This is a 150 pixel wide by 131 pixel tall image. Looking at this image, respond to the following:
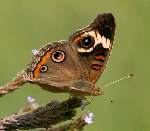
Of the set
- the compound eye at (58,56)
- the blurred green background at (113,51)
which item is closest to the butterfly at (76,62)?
the compound eye at (58,56)

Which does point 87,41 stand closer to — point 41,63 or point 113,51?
point 41,63

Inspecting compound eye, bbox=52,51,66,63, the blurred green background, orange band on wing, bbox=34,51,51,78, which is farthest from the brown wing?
the blurred green background

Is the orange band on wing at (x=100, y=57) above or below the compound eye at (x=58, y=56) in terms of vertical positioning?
below

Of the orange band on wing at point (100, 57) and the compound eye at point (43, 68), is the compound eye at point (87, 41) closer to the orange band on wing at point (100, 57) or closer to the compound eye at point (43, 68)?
the orange band on wing at point (100, 57)

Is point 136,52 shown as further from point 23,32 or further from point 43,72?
point 43,72

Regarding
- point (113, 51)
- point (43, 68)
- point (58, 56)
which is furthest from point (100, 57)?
point (113, 51)

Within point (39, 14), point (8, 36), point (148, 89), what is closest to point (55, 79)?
point (148, 89)

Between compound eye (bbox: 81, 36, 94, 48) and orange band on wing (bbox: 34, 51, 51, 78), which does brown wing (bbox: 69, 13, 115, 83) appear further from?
orange band on wing (bbox: 34, 51, 51, 78)
